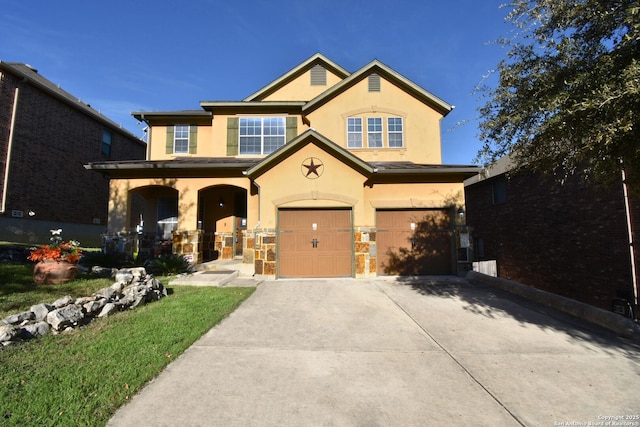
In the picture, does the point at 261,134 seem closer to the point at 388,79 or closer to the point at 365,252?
the point at 388,79

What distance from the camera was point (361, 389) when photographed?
12.0 feet

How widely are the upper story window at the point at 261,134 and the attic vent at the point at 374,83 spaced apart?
440 centimetres

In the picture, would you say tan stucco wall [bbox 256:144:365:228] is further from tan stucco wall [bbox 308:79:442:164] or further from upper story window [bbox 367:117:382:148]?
upper story window [bbox 367:117:382:148]

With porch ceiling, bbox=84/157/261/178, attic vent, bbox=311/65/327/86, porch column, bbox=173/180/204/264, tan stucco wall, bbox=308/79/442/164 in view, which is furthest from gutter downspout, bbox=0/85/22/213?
tan stucco wall, bbox=308/79/442/164

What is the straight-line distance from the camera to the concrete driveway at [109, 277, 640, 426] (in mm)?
3186

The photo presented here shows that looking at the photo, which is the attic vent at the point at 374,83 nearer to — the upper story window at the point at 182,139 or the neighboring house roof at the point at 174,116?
the neighboring house roof at the point at 174,116

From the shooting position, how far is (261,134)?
14.1 metres

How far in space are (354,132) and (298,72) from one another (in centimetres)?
458

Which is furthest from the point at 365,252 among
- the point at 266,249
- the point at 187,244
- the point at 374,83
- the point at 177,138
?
the point at 177,138

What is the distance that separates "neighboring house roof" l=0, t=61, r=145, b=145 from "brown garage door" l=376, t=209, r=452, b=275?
67.8ft

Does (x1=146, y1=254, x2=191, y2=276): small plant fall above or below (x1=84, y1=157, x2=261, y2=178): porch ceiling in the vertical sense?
below

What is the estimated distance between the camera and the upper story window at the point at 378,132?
13719mm

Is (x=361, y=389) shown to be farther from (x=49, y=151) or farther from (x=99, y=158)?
(x=99, y=158)

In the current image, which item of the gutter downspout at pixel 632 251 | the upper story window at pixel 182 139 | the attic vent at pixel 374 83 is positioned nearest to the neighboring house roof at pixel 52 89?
the upper story window at pixel 182 139
